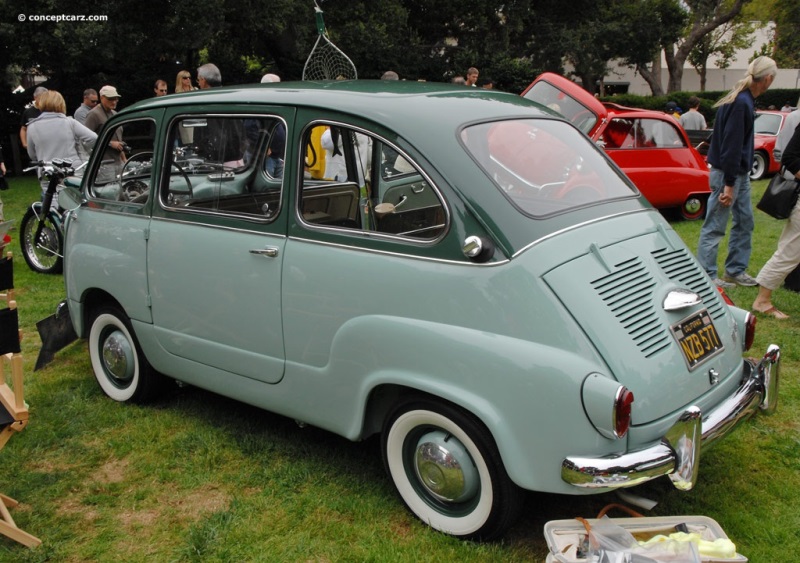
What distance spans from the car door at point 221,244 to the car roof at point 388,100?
10cm

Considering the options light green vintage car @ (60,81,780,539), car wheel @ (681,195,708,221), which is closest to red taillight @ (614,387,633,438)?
light green vintage car @ (60,81,780,539)

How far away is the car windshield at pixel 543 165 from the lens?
3152 millimetres

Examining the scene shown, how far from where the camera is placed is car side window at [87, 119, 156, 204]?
4.32 metres

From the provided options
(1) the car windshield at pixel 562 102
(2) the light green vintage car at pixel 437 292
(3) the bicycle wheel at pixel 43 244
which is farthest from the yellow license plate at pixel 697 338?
(3) the bicycle wheel at pixel 43 244

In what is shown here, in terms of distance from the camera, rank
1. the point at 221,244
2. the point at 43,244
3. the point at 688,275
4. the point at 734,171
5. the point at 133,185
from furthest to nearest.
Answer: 1. the point at 43,244
2. the point at 734,171
3. the point at 133,185
4. the point at 221,244
5. the point at 688,275

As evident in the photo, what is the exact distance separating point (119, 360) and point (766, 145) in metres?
14.4

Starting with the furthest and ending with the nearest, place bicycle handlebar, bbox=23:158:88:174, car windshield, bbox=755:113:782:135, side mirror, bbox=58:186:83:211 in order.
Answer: car windshield, bbox=755:113:782:135, bicycle handlebar, bbox=23:158:88:174, side mirror, bbox=58:186:83:211

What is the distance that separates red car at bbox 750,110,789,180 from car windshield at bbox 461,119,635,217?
12625 millimetres

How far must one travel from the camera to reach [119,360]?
180 inches

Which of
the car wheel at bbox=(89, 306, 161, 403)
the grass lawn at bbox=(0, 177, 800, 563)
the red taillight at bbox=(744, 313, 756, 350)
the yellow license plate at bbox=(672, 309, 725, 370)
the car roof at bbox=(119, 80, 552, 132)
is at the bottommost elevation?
the grass lawn at bbox=(0, 177, 800, 563)

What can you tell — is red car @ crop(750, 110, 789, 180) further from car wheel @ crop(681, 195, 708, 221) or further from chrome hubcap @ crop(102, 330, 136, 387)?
chrome hubcap @ crop(102, 330, 136, 387)

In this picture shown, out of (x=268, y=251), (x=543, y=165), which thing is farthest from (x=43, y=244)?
(x=543, y=165)

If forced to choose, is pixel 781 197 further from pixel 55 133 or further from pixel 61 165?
pixel 55 133

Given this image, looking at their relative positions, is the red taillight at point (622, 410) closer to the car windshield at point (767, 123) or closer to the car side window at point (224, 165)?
the car side window at point (224, 165)
